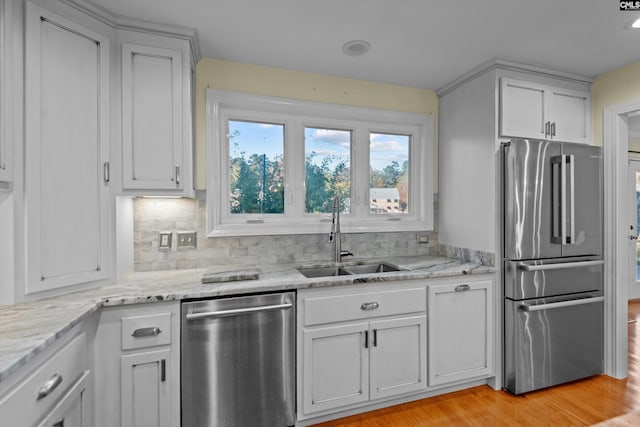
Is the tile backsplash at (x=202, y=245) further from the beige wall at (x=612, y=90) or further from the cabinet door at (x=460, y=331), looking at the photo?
the beige wall at (x=612, y=90)

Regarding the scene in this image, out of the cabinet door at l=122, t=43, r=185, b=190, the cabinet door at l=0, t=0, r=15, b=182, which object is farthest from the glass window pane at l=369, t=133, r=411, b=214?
the cabinet door at l=0, t=0, r=15, b=182

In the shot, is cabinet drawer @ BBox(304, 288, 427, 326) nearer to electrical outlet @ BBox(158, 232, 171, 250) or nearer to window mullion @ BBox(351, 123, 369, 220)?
window mullion @ BBox(351, 123, 369, 220)

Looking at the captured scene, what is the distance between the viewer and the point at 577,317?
235 cm

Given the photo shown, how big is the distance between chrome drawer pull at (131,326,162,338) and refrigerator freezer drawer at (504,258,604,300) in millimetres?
2293

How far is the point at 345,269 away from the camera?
2.42 m

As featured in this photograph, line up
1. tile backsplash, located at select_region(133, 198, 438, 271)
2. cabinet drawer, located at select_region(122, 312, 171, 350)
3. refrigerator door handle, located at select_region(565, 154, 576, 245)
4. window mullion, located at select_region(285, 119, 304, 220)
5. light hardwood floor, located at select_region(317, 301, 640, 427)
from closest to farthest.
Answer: cabinet drawer, located at select_region(122, 312, 171, 350) < light hardwood floor, located at select_region(317, 301, 640, 427) < tile backsplash, located at select_region(133, 198, 438, 271) < refrigerator door handle, located at select_region(565, 154, 576, 245) < window mullion, located at select_region(285, 119, 304, 220)

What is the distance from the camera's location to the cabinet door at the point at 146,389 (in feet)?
5.09

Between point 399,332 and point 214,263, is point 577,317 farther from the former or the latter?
point 214,263

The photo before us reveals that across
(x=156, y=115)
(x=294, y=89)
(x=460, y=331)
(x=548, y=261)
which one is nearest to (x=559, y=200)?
(x=548, y=261)

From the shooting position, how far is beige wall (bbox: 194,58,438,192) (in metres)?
2.26

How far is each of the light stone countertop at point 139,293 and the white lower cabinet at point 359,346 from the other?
134 millimetres

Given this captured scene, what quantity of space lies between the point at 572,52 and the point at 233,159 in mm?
2556

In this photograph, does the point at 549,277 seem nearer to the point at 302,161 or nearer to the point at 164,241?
the point at 302,161

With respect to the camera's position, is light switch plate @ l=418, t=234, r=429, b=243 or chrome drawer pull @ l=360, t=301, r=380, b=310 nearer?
chrome drawer pull @ l=360, t=301, r=380, b=310
